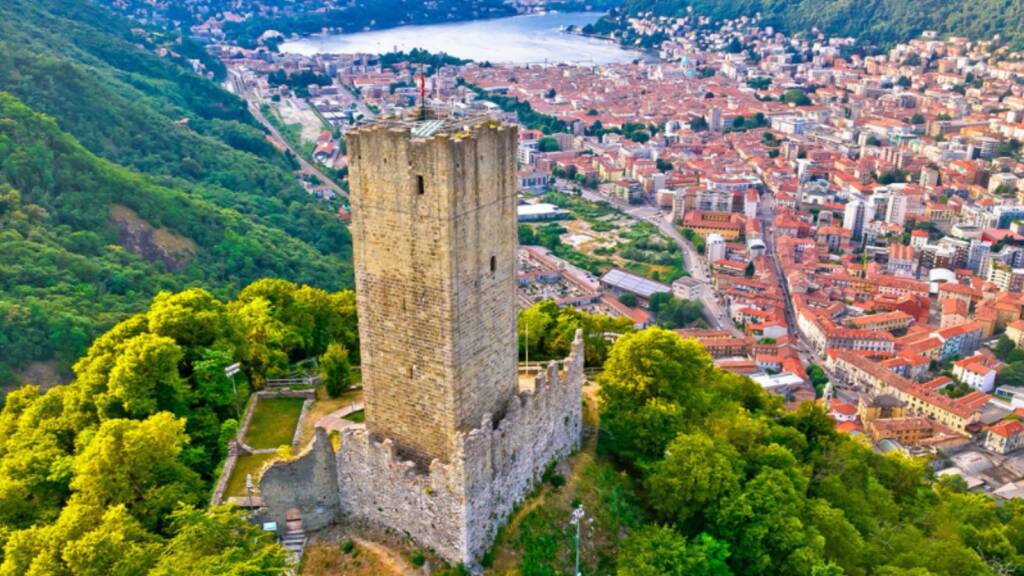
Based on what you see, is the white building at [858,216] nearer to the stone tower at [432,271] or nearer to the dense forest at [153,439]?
the dense forest at [153,439]

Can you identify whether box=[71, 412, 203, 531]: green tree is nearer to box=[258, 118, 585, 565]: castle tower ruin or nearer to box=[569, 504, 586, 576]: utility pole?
A: box=[258, 118, 585, 565]: castle tower ruin

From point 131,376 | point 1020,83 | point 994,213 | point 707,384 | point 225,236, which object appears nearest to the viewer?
point 131,376

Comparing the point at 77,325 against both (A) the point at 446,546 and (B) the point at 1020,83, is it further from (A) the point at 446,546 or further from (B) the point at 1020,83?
(B) the point at 1020,83

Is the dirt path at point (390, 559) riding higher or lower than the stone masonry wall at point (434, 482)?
lower

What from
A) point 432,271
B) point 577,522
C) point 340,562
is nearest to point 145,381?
point 340,562

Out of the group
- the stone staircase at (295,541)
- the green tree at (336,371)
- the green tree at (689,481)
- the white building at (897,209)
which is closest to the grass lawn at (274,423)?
the green tree at (336,371)

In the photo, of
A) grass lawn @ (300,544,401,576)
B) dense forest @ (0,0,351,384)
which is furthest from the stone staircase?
dense forest @ (0,0,351,384)

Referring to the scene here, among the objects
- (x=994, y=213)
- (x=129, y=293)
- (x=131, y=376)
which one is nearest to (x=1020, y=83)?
(x=994, y=213)
